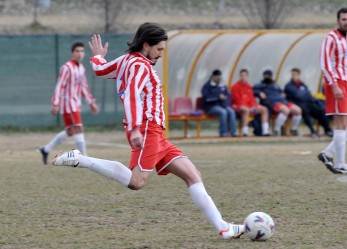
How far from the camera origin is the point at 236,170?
12938mm

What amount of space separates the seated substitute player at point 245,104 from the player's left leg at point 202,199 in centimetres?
1287

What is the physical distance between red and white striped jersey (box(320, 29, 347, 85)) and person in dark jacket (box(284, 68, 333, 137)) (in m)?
8.75

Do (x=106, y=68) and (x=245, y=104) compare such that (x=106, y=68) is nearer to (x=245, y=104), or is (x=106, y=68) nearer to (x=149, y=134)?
(x=149, y=134)

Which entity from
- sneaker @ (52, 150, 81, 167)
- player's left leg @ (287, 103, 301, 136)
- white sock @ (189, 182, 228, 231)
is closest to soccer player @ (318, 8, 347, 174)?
white sock @ (189, 182, 228, 231)

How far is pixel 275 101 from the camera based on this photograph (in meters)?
20.5

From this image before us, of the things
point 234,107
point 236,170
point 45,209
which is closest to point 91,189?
point 45,209

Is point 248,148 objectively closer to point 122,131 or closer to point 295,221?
point 122,131

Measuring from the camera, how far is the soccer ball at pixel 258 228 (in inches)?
289

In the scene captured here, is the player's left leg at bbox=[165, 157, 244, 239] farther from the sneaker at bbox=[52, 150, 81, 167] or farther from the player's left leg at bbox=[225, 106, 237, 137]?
the player's left leg at bbox=[225, 106, 237, 137]

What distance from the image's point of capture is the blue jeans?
20.0 metres

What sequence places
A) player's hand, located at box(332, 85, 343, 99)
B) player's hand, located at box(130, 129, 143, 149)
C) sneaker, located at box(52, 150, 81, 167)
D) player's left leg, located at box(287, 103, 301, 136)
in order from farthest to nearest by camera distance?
1. player's left leg, located at box(287, 103, 301, 136)
2. player's hand, located at box(332, 85, 343, 99)
3. sneaker, located at box(52, 150, 81, 167)
4. player's hand, located at box(130, 129, 143, 149)

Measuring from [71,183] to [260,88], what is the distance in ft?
31.0

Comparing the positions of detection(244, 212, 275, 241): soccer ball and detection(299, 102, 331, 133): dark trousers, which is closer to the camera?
detection(244, 212, 275, 241): soccer ball

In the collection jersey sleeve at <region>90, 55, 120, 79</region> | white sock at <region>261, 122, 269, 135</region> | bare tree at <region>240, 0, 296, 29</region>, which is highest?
bare tree at <region>240, 0, 296, 29</region>
